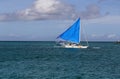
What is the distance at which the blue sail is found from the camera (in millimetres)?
120062

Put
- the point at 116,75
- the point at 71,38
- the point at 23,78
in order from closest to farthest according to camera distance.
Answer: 1. the point at 23,78
2. the point at 116,75
3. the point at 71,38

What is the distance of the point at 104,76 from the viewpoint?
157ft

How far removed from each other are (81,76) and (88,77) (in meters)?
1.38

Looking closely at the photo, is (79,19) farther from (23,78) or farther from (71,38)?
(23,78)

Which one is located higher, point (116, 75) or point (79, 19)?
point (79, 19)

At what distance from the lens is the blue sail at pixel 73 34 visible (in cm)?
12006

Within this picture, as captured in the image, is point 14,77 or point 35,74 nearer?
point 14,77

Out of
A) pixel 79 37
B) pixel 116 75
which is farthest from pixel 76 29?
pixel 116 75

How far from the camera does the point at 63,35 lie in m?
122

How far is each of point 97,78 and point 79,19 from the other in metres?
78.1

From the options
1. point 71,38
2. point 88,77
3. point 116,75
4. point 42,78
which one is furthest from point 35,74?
point 71,38

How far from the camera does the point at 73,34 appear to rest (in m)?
120

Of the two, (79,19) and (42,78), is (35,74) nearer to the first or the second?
(42,78)

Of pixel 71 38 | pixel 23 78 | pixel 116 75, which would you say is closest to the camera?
pixel 23 78
